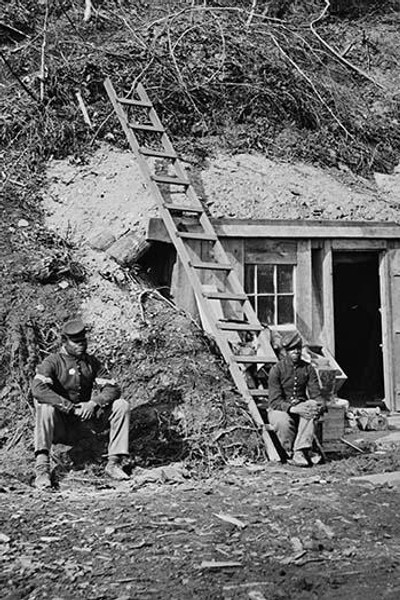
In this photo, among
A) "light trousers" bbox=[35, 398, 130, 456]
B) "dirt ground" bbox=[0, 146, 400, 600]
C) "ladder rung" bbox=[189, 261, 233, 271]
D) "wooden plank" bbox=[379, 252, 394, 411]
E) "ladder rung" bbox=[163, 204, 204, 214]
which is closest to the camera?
"dirt ground" bbox=[0, 146, 400, 600]

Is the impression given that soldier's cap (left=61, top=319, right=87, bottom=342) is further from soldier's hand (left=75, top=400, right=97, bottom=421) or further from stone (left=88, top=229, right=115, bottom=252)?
stone (left=88, top=229, right=115, bottom=252)

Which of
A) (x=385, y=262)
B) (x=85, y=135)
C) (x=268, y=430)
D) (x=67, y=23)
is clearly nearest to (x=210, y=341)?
(x=268, y=430)

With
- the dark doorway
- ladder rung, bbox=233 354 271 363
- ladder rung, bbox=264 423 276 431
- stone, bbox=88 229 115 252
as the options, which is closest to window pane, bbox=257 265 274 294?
stone, bbox=88 229 115 252

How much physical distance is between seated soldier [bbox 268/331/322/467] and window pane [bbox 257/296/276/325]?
96.4 inches

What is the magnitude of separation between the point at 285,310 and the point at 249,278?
0.66 metres

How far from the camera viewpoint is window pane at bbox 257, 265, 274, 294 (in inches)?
394

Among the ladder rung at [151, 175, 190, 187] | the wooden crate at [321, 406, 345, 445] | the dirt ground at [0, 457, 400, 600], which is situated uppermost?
the ladder rung at [151, 175, 190, 187]

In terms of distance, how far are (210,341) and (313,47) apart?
8.79 m

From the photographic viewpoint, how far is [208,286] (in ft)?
30.6

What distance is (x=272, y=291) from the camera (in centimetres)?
1003

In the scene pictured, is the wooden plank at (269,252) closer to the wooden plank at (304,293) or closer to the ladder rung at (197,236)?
the wooden plank at (304,293)

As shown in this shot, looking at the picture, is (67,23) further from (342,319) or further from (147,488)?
(147,488)

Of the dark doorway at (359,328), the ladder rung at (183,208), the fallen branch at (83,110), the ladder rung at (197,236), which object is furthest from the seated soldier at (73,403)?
the dark doorway at (359,328)

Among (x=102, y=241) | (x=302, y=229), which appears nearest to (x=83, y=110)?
(x=102, y=241)
